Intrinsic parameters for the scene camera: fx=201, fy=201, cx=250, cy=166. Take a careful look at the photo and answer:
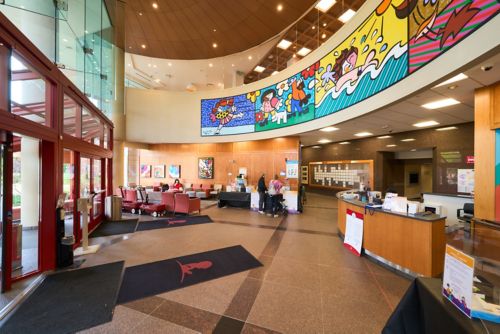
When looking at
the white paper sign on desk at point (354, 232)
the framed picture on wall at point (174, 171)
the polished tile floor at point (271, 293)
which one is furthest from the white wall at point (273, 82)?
the polished tile floor at point (271, 293)

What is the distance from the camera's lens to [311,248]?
4406 millimetres

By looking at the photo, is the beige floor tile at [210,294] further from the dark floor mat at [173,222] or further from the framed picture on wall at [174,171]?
the framed picture on wall at [174,171]

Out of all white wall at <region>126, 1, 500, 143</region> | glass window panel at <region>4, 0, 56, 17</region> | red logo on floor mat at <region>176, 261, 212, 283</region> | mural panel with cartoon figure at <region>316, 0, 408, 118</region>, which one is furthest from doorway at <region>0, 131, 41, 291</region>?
mural panel with cartoon figure at <region>316, 0, 408, 118</region>

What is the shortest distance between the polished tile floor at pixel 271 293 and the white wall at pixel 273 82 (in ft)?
10.6

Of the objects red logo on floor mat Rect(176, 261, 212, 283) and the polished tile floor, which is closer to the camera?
the polished tile floor

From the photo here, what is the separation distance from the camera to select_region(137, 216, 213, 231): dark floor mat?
6.15 metres

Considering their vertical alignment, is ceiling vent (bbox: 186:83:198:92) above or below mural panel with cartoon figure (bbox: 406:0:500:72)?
above

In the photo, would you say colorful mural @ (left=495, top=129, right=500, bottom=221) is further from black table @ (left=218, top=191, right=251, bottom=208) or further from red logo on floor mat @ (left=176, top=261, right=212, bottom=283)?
black table @ (left=218, top=191, right=251, bottom=208)

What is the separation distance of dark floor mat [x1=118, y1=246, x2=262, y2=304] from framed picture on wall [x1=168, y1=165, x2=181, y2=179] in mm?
9016

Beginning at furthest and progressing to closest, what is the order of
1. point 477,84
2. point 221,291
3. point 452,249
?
point 477,84, point 221,291, point 452,249

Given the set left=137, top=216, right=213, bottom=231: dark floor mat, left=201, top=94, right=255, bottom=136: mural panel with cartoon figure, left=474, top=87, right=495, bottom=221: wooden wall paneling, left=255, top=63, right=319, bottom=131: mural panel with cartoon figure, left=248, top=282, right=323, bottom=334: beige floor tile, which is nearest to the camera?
left=248, top=282, right=323, bottom=334: beige floor tile

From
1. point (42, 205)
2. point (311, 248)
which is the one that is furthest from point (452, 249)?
point (42, 205)

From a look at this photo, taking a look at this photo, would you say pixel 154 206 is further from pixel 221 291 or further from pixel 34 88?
pixel 221 291

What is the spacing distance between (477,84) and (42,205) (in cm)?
762
